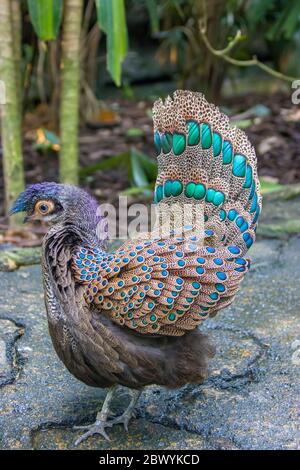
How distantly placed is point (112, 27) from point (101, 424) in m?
2.53

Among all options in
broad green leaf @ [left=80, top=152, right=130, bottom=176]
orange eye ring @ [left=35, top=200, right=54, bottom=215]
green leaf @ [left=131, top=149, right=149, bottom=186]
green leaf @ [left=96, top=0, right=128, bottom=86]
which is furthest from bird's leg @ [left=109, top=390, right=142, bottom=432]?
broad green leaf @ [left=80, top=152, right=130, bottom=176]

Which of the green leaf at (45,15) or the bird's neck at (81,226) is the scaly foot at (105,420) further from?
the green leaf at (45,15)

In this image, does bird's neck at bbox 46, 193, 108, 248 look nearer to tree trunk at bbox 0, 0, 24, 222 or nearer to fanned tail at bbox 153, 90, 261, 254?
fanned tail at bbox 153, 90, 261, 254

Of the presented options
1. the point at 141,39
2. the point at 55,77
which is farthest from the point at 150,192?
the point at 141,39

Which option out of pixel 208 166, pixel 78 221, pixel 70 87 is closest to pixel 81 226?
pixel 78 221

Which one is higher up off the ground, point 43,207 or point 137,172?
point 43,207

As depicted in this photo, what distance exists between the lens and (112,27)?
432 centimetres

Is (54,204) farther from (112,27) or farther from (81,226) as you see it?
(112,27)

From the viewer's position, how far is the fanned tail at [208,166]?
113 inches

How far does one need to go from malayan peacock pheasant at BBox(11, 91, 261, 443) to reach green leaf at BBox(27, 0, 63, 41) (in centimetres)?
162

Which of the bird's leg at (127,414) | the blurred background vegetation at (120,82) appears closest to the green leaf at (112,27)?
the blurred background vegetation at (120,82)

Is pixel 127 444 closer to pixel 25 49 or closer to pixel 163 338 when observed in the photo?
pixel 163 338

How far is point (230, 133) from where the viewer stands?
289 centimetres

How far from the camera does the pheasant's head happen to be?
283 cm
